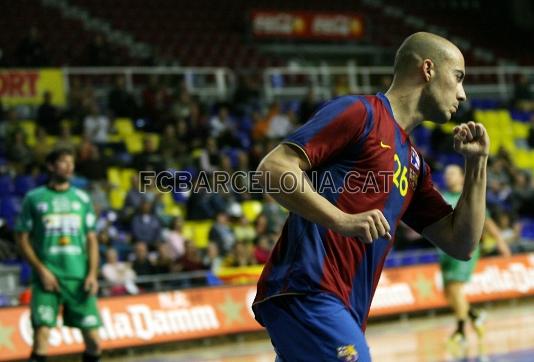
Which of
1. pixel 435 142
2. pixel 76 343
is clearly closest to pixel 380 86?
pixel 435 142

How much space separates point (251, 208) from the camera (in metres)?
16.7

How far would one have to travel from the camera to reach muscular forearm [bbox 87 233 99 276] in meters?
8.81

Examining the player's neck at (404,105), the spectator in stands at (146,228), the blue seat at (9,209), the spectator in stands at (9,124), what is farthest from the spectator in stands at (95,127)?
the player's neck at (404,105)

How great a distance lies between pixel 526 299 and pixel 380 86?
887cm

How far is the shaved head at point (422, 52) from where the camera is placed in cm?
423

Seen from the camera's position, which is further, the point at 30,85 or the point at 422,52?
the point at 30,85

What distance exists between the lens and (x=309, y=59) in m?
28.6

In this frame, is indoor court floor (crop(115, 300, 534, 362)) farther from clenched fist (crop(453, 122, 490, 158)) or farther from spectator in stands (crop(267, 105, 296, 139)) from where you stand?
clenched fist (crop(453, 122, 490, 158))

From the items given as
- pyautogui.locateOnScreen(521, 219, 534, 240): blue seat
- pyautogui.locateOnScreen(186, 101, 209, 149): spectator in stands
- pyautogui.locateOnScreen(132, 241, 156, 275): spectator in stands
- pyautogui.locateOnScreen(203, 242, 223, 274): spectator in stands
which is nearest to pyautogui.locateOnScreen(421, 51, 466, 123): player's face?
pyautogui.locateOnScreen(132, 241, 156, 275): spectator in stands

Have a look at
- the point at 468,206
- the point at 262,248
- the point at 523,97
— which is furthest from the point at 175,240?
the point at 523,97

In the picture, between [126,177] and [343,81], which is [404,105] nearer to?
[126,177]

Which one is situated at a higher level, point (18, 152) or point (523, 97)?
point (18, 152)

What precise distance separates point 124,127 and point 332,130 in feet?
46.7

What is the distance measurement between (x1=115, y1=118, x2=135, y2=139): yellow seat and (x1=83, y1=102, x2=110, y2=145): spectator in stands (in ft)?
2.09
